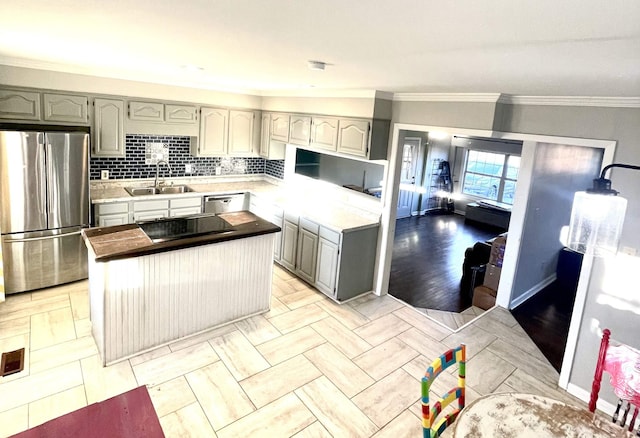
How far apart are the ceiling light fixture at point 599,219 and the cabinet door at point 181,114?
4.66 m

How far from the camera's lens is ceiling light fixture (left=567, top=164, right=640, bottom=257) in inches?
63.7

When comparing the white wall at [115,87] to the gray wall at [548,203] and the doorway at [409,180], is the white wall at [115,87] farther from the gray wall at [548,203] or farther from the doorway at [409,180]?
the doorway at [409,180]

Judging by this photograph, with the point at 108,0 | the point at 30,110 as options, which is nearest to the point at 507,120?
the point at 108,0

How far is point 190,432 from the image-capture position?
2.48 m

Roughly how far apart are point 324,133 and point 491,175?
21.5ft

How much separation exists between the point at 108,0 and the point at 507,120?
122 inches

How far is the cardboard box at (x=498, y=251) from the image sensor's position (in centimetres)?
486

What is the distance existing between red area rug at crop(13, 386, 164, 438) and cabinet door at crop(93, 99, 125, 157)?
148 inches

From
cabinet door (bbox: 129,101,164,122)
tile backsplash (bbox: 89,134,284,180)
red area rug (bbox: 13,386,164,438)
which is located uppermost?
cabinet door (bbox: 129,101,164,122)

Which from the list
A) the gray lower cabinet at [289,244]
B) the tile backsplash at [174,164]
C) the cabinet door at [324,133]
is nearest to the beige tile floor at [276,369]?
the gray lower cabinet at [289,244]

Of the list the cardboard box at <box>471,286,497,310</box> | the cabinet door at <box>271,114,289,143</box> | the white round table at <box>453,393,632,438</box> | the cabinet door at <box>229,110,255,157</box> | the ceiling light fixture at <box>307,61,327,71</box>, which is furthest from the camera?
the cabinet door at <box>229,110,255,157</box>

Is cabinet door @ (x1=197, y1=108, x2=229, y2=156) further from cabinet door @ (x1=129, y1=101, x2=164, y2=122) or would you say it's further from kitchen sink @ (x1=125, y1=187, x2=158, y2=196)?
kitchen sink @ (x1=125, y1=187, x2=158, y2=196)

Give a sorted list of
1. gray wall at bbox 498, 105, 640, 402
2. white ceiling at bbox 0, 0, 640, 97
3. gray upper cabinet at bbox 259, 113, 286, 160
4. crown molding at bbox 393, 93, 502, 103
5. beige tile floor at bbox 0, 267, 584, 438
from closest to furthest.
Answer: white ceiling at bbox 0, 0, 640, 97
beige tile floor at bbox 0, 267, 584, 438
gray wall at bbox 498, 105, 640, 402
crown molding at bbox 393, 93, 502, 103
gray upper cabinet at bbox 259, 113, 286, 160

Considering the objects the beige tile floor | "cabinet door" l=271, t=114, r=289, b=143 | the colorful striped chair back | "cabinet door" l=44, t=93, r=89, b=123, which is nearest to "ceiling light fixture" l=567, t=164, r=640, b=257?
the colorful striped chair back
